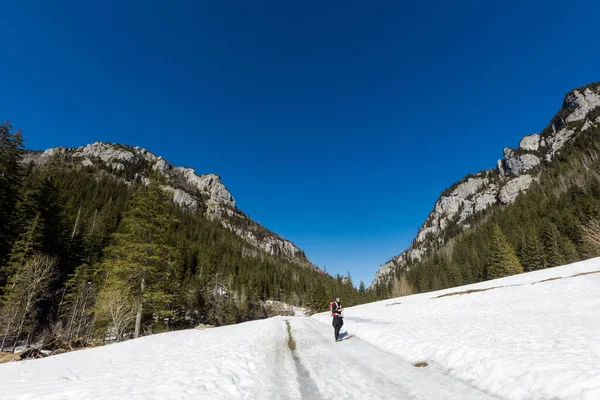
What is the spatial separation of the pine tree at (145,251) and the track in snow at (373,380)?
643 inches

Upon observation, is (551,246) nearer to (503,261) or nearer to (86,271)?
(503,261)

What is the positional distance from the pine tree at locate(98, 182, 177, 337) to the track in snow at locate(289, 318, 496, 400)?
53.6ft

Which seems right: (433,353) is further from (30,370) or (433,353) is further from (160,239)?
(160,239)

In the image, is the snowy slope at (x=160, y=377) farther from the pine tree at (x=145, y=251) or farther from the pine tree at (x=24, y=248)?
the pine tree at (x=24, y=248)

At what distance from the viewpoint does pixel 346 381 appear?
680 cm

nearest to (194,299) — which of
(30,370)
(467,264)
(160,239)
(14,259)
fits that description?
(14,259)

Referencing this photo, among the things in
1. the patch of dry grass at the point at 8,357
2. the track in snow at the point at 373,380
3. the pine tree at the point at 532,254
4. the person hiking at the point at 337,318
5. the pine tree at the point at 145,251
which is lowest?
the patch of dry grass at the point at 8,357

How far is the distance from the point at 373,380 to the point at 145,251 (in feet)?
68.0

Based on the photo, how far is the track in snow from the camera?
563cm

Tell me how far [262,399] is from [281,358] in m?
4.77

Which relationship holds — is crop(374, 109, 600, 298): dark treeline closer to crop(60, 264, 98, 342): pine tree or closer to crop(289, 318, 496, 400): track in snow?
crop(289, 318, 496, 400): track in snow

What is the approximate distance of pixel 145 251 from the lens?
834 inches

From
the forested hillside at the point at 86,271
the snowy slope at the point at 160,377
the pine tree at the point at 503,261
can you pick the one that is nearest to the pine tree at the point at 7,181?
the forested hillside at the point at 86,271

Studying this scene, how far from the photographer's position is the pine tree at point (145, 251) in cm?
2034
